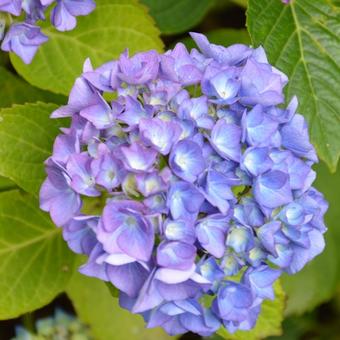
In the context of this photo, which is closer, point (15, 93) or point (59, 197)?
point (59, 197)

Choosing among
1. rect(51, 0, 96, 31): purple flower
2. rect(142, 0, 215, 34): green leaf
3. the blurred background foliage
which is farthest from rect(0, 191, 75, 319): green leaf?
rect(142, 0, 215, 34): green leaf

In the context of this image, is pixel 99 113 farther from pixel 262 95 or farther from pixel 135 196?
pixel 262 95

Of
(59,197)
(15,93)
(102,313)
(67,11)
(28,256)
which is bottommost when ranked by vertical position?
(102,313)

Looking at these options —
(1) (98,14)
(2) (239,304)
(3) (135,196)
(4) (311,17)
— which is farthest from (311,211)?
→ (1) (98,14)

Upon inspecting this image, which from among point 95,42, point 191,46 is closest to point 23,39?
point 95,42

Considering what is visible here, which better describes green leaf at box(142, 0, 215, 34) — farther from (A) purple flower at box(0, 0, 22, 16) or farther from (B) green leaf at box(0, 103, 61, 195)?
(A) purple flower at box(0, 0, 22, 16)

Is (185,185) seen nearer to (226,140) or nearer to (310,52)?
(226,140)
